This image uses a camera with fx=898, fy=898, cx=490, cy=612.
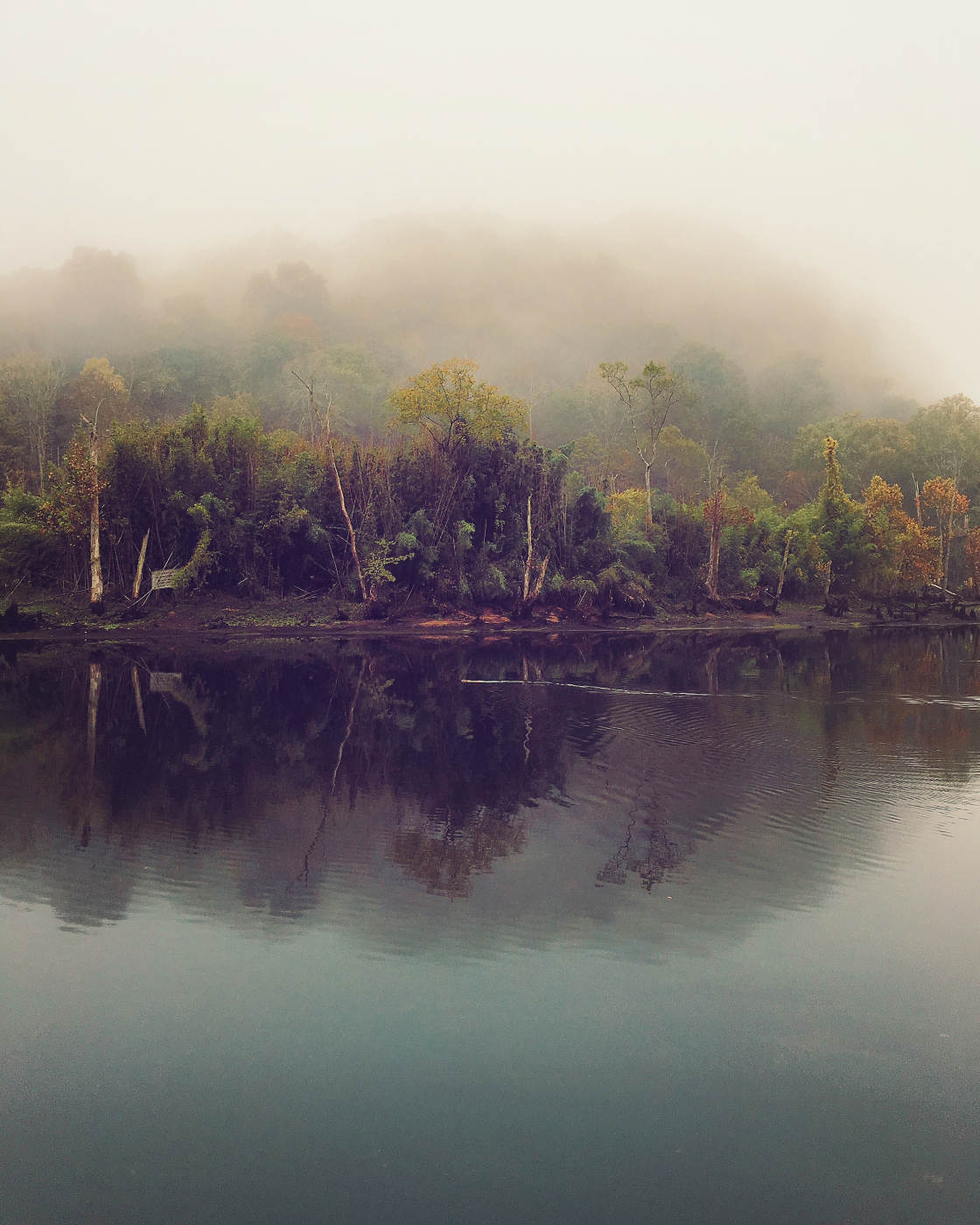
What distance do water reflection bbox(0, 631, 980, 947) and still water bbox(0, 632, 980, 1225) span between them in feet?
0.23

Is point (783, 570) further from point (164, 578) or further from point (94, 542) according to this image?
point (94, 542)

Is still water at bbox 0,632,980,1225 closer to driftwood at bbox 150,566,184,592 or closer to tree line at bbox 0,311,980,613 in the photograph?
driftwood at bbox 150,566,184,592

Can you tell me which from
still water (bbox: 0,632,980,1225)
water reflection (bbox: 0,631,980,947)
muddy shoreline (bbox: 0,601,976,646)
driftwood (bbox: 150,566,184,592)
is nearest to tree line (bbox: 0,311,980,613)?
driftwood (bbox: 150,566,184,592)

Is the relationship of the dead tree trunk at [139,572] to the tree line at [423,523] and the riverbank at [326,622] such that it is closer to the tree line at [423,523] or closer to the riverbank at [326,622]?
the tree line at [423,523]

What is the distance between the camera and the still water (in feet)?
14.8

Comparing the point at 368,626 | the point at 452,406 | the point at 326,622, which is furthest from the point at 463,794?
the point at 452,406

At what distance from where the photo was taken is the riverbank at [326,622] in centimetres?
3691

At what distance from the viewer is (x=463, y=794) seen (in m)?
12.0

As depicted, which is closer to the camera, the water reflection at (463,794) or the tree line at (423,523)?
the water reflection at (463,794)

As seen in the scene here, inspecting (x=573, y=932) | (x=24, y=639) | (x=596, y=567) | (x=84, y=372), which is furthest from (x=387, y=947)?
(x=84, y=372)

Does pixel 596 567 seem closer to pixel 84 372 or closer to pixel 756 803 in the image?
pixel 756 803

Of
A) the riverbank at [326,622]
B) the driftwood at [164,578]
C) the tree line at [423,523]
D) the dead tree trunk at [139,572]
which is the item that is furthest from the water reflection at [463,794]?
the tree line at [423,523]

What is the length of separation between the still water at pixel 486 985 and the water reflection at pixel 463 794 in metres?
0.07

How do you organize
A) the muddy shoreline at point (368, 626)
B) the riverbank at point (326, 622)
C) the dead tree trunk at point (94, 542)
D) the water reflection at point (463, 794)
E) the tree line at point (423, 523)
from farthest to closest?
the tree line at point (423, 523), the dead tree trunk at point (94, 542), the riverbank at point (326, 622), the muddy shoreline at point (368, 626), the water reflection at point (463, 794)
